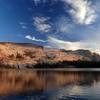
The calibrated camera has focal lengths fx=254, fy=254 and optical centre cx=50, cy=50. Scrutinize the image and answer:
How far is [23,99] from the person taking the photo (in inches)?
1901

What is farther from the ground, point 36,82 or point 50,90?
Answer: point 36,82

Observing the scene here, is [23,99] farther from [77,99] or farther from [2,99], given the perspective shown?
[77,99]

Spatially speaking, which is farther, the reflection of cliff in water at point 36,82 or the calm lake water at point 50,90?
the reflection of cliff in water at point 36,82

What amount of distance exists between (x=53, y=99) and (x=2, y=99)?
Result: 31.9ft

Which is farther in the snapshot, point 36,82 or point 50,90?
point 36,82

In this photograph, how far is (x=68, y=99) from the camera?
4869 cm

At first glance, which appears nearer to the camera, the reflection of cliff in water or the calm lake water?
the calm lake water

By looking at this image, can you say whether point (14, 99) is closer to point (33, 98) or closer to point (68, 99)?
point (33, 98)

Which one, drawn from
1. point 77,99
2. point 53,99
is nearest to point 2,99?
point 53,99

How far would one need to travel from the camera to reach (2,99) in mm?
48469

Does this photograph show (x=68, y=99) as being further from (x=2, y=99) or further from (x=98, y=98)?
(x=2, y=99)

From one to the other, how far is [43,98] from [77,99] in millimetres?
6956

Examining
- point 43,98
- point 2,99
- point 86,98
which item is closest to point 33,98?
point 43,98

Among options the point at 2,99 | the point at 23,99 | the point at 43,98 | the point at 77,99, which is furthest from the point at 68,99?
the point at 2,99
